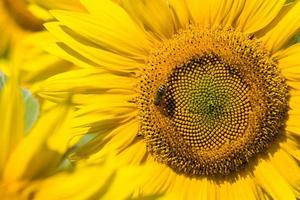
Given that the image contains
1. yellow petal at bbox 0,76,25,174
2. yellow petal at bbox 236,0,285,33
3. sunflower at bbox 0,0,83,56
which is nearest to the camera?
yellow petal at bbox 0,76,25,174

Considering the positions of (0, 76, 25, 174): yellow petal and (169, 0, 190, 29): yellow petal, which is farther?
(169, 0, 190, 29): yellow petal

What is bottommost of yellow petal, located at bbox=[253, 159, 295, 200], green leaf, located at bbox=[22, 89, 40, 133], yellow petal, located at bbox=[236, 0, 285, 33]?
yellow petal, located at bbox=[253, 159, 295, 200]

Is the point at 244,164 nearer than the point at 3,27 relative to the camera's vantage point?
Yes

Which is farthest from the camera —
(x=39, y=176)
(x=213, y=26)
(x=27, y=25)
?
(x=27, y=25)

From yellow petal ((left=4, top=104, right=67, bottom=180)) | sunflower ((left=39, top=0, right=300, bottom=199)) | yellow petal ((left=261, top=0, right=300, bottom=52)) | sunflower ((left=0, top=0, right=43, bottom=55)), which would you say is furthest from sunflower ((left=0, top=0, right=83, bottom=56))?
yellow petal ((left=4, top=104, right=67, bottom=180))

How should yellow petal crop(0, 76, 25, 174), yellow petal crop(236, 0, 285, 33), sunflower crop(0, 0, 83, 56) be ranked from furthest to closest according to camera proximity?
sunflower crop(0, 0, 83, 56), yellow petal crop(236, 0, 285, 33), yellow petal crop(0, 76, 25, 174)

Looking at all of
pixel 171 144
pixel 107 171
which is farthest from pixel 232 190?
pixel 107 171

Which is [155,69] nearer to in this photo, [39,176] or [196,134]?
[196,134]

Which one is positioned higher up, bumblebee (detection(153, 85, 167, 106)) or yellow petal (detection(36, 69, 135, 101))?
yellow petal (detection(36, 69, 135, 101))

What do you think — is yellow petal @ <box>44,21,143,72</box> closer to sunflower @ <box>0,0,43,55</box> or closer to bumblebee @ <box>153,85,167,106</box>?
bumblebee @ <box>153,85,167,106</box>

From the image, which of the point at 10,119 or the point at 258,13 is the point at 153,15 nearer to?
the point at 258,13
